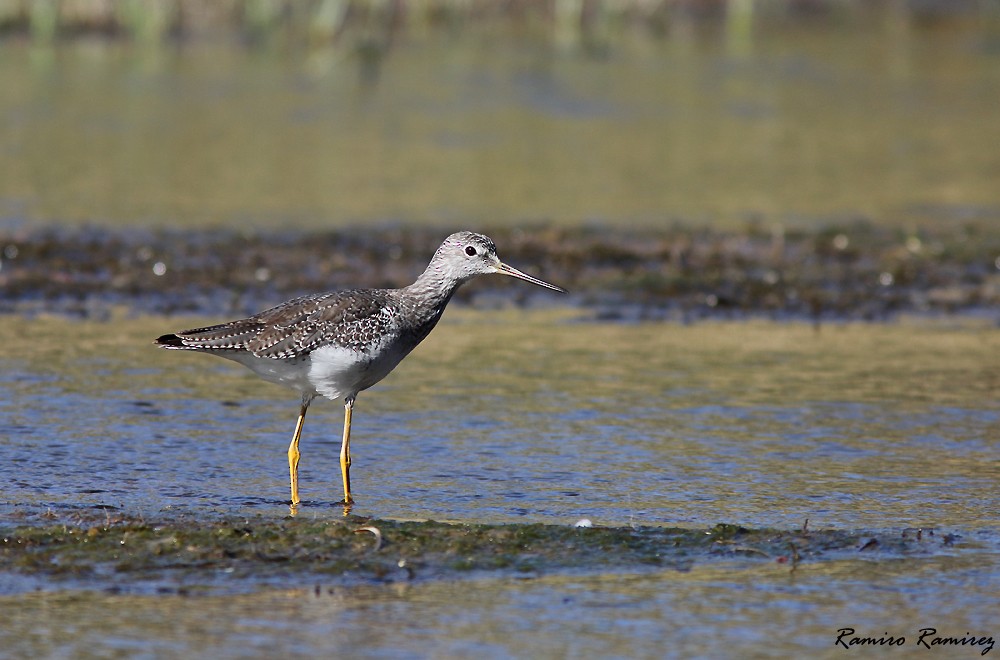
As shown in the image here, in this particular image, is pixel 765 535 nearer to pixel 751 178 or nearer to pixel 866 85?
pixel 751 178

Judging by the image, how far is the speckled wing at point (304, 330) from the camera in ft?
30.3

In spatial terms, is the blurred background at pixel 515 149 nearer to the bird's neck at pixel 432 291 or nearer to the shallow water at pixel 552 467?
the shallow water at pixel 552 467

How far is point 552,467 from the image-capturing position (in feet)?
32.1

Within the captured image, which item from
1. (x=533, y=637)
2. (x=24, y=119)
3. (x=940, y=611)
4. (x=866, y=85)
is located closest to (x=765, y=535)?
(x=940, y=611)

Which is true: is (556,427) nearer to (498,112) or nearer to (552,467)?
(552,467)

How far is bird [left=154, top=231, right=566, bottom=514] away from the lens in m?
9.23

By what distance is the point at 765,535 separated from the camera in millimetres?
8242

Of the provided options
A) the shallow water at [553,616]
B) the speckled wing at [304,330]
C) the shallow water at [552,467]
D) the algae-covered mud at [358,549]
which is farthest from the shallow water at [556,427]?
the shallow water at [553,616]

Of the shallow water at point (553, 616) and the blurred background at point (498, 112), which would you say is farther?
the blurred background at point (498, 112)

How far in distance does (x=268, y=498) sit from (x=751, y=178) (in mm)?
13791

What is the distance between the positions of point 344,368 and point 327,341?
19 cm

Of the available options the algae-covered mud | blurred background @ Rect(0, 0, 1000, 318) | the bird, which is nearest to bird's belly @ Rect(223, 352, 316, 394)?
the bird

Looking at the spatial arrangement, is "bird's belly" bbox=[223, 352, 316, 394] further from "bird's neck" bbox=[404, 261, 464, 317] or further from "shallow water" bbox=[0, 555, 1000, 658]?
"shallow water" bbox=[0, 555, 1000, 658]

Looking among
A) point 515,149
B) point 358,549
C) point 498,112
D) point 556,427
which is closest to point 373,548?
point 358,549
